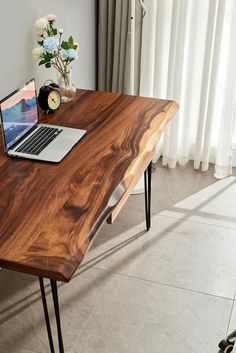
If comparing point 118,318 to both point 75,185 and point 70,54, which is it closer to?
point 75,185

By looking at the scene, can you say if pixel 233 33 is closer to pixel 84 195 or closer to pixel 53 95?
pixel 53 95

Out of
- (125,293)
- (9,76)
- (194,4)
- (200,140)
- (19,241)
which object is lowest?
(125,293)

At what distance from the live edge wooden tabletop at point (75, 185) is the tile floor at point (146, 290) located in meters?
0.56

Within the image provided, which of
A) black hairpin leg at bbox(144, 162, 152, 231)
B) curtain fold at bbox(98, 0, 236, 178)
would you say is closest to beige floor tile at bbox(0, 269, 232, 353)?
black hairpin leg at bbox(144, 162, 152, 231)

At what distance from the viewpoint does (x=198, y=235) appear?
257cm

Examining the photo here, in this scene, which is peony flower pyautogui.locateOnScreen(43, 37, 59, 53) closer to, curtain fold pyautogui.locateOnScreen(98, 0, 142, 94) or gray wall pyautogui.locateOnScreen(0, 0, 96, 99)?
gray wall pyautogui.locateOnScreen(0, 0, 96, 99)

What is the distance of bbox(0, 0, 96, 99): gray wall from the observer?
2.10m

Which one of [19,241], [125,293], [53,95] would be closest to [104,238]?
[125,293]

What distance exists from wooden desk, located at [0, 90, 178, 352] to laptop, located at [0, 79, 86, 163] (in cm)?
4

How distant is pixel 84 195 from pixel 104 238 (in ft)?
3.21

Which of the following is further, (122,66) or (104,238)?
(122,66)

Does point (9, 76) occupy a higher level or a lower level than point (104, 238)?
higher

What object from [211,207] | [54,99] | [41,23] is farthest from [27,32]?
[211,207]

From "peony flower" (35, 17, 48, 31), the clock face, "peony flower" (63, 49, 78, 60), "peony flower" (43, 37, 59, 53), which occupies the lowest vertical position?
the clock face
